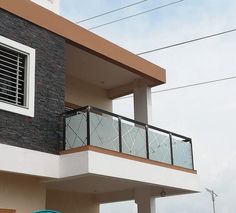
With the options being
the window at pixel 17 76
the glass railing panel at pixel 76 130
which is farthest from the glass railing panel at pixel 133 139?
the window at pixel 17 76

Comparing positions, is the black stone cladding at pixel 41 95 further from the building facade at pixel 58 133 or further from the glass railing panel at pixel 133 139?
the glass railing panel at pixel 133 139

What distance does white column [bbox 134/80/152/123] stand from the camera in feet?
48.9

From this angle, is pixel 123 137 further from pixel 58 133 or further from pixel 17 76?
pixel 17 76

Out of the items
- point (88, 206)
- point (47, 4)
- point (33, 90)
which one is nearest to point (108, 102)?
point (88, 206)

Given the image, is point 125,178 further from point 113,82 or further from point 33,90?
point 113,82

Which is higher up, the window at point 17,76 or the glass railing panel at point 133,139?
the window at point 17,76

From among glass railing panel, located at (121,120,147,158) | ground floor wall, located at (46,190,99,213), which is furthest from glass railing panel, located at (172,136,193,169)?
ground floor wall, located at (46,190,99,213)

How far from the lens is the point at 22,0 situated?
1100cm

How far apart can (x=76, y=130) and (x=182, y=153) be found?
4014 millimetres

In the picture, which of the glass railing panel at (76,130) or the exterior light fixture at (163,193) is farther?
the exterior light fixture at (163,193)

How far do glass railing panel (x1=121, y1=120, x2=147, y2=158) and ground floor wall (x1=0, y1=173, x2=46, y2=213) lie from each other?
7.17ft

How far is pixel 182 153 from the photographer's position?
14031 millimetres

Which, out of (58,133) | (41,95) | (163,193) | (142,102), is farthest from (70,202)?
(41,95)

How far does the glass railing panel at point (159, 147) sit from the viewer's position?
1293cm
